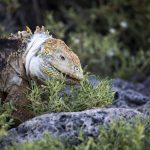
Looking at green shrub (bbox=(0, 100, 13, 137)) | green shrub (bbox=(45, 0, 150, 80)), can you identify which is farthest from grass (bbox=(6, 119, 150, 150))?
green shrub (bbox=(45, 0, 150, 80))

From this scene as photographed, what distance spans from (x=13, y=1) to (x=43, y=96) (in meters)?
4.46

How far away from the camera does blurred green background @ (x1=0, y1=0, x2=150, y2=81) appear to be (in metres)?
8.12

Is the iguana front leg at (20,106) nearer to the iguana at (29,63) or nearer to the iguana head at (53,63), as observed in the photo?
the iguana at (29,63)

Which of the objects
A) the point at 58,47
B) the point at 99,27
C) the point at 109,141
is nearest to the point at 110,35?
the point at 99,27

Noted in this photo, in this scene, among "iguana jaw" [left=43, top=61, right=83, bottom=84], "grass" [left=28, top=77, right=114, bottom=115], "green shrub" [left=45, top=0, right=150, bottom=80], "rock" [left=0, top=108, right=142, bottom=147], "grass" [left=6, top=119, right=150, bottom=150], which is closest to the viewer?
"grass" [left=6, top=119, right=150, bottom=150]

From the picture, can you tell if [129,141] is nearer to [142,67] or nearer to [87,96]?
[87,96]

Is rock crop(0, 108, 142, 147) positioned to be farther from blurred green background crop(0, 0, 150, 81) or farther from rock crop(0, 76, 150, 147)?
blurred green background crop(0, 0, 150, 81)

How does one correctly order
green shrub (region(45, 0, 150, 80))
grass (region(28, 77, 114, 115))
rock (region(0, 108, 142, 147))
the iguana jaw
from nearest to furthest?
1. rock (region(0, 108, 142, 147))
2. grass (region(28, 77, 114, 115))
3. the iguana jaw
4. green shrub (region(45, 0, 150, 80))

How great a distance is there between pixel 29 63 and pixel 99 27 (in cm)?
508

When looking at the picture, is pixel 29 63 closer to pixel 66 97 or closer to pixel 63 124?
pixel 66 97

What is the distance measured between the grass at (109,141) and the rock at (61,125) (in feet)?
0.30

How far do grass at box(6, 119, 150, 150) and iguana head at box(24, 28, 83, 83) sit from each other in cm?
64

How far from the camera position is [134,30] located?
29.1 ft

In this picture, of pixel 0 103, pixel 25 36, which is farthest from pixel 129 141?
pixel 25 36
